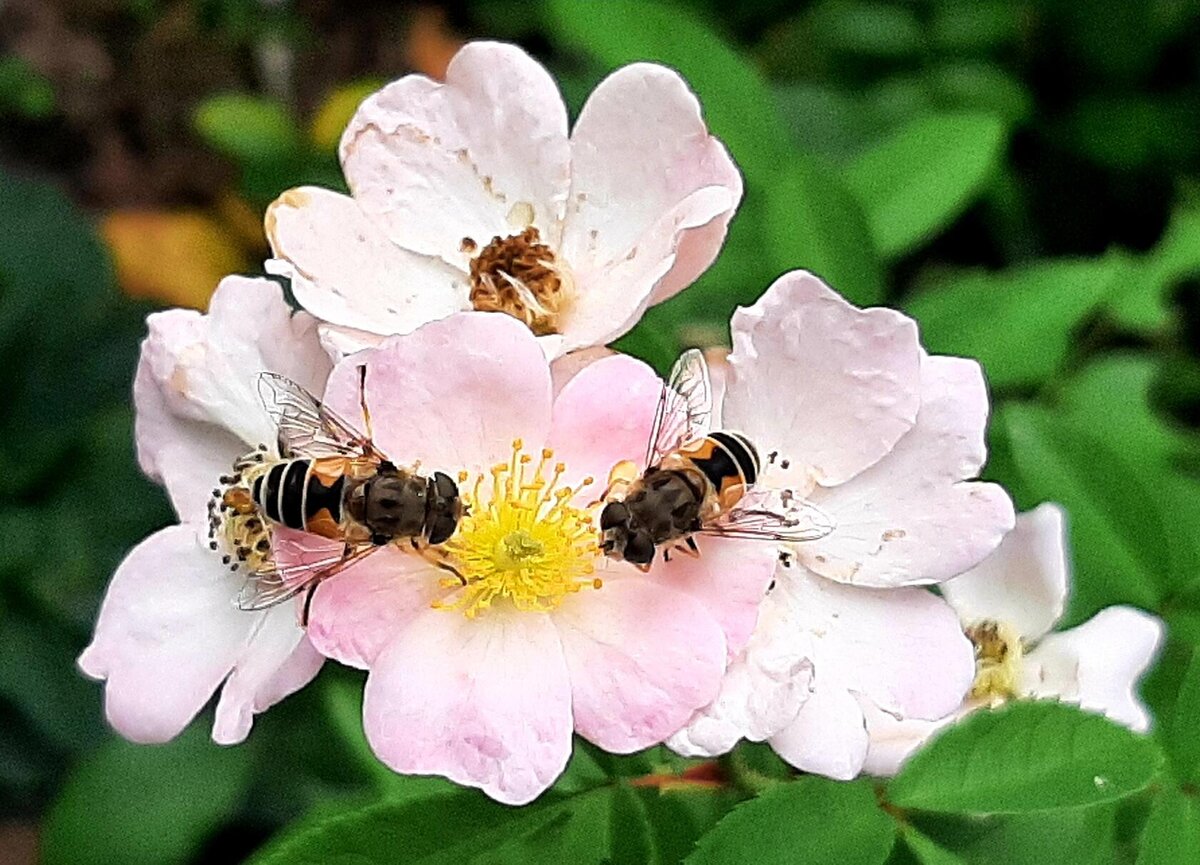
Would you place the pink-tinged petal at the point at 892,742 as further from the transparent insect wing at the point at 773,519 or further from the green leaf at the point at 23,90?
the green leaf at the point at 23,90

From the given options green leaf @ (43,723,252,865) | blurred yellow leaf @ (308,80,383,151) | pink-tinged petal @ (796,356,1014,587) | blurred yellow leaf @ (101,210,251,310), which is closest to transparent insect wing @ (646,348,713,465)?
pink-tinged petal @ (796,356,1014,587)

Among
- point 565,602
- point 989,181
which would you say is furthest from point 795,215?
point 989,181

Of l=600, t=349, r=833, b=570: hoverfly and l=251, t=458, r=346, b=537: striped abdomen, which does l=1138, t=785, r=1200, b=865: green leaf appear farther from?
l=251, t=458, r=346, b=537: striped abdomen

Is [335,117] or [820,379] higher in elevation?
[820,379]

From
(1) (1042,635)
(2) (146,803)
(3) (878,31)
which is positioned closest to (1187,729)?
(1) (1042,635)

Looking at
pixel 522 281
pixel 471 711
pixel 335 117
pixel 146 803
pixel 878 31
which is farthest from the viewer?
pixel 335 117

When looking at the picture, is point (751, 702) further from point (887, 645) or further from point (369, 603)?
point (369, 603)
